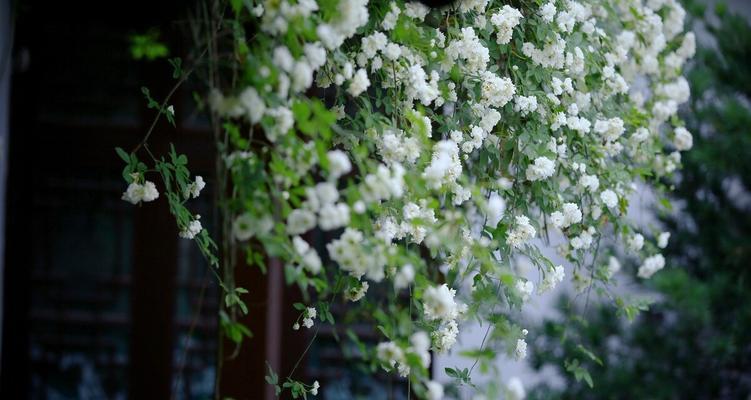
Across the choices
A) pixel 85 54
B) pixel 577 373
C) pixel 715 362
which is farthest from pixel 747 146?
pixel 85 54

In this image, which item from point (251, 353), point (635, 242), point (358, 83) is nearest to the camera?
point (358, 83)

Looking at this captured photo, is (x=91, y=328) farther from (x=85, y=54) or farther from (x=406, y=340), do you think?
(x=406, y=340)

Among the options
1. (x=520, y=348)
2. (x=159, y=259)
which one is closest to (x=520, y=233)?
(x=520, y=348)

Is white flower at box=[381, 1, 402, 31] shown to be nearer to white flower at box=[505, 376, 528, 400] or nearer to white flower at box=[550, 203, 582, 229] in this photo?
white flower at box=[550, 203, 582, 229]

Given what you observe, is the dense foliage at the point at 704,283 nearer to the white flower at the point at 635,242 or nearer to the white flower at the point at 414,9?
the white flower at the point at 635,242

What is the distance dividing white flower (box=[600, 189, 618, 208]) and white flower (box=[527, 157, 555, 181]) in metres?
0.19

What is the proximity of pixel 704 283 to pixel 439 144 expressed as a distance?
1808mm

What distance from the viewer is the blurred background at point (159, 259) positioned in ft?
9.79

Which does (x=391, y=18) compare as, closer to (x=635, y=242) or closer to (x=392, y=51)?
(x=392, y=51)

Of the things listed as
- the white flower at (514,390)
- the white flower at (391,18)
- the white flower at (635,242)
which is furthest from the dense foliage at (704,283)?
the white flower at (514,390)

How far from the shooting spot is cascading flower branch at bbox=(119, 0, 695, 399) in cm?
123

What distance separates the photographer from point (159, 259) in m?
3.78

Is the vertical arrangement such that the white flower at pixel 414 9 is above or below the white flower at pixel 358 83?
above

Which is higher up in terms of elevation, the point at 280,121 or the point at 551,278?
the point at 280,121
